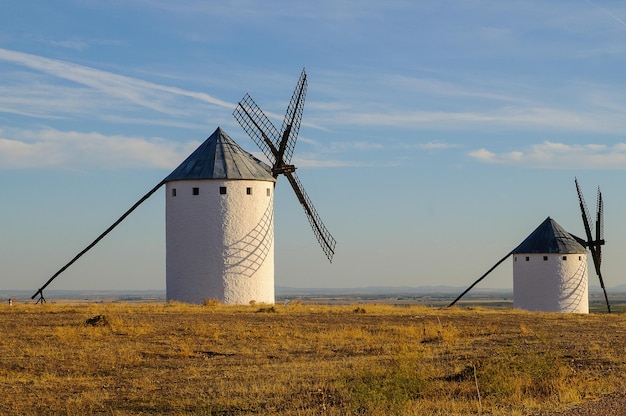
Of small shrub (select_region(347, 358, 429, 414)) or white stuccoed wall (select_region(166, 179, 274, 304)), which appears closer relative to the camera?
small shrub (select_region(347, 358, 429, 414))

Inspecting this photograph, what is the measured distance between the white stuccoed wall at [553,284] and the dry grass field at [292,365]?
20148 millimetres

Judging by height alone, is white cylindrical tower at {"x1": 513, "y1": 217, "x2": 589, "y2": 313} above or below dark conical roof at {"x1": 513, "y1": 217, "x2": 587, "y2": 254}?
below

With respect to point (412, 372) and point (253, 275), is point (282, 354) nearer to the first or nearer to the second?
point (412, 372)

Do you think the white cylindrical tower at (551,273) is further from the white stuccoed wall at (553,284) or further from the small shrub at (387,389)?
the small shrub at (387,389)

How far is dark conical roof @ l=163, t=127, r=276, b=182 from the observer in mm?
40000

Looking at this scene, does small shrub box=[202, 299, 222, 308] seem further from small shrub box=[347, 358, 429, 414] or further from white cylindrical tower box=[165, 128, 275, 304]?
small shrub box=[347, 358, 429, 414]

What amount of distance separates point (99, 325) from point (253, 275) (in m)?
14.0

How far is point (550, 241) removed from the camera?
52.8 meters

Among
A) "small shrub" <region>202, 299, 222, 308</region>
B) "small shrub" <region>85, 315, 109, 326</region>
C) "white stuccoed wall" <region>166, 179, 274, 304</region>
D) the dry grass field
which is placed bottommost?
the dry grass field

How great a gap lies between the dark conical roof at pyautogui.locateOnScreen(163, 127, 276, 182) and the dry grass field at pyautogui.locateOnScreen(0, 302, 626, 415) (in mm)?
9171

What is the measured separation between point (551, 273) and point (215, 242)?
22501 mm

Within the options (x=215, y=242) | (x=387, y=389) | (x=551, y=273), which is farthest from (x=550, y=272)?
(x=387, y=389)

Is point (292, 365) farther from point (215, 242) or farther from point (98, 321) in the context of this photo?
point (215, 242)

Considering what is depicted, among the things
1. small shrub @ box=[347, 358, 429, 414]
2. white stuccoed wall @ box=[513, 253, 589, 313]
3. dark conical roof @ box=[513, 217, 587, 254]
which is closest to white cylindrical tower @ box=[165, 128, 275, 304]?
white stuccoed wall @ box=[513, 253, 589, 313]
